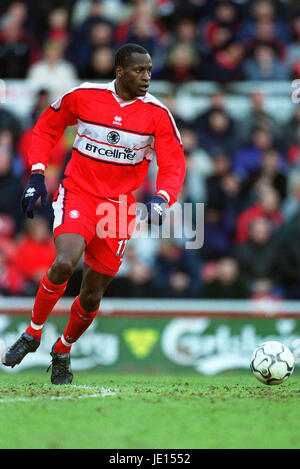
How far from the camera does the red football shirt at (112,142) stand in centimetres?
643

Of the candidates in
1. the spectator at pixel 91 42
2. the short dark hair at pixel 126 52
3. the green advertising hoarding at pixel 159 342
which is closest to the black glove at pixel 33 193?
the short dark hair at pixel 126 52

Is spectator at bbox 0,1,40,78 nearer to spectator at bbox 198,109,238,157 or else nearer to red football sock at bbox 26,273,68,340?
spectator at bbox 198,109,238,157

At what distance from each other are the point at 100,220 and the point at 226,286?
376 centimetres

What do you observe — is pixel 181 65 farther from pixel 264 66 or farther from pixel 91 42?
pixel 91 42

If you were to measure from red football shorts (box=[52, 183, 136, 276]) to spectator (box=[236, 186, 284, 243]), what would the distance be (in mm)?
3742

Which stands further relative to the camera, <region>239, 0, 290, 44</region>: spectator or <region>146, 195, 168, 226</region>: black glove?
<region>239, 0, 290, 44</region>: spectator

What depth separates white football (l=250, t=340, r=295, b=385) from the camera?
6355mm

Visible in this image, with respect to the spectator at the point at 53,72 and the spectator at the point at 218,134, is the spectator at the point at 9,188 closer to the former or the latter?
the spectator at the point at 53,72

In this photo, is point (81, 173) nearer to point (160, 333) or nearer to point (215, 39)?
point (160, 333)

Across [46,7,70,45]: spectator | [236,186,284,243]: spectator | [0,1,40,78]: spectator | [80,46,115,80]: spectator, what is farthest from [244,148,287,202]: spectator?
[0,1,40,78]: spectator

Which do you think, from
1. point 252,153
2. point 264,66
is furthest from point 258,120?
point 264,66

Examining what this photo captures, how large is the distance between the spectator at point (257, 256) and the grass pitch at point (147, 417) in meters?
3.34

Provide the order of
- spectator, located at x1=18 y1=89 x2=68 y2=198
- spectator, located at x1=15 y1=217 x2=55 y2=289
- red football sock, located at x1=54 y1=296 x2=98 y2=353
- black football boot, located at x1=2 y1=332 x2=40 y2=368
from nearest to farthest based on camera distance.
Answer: black football boot, located at x1=2 y1=332 x2=40 y2=368 → red football sock, located at x1=54 y1=296 x2=98 y2=353 → spectator, located at x1=15 y1=217 x2=55 y2=289 → spectator, located at x1=18 y1=89 x2=68 y2=198

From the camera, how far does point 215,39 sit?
11305mm
